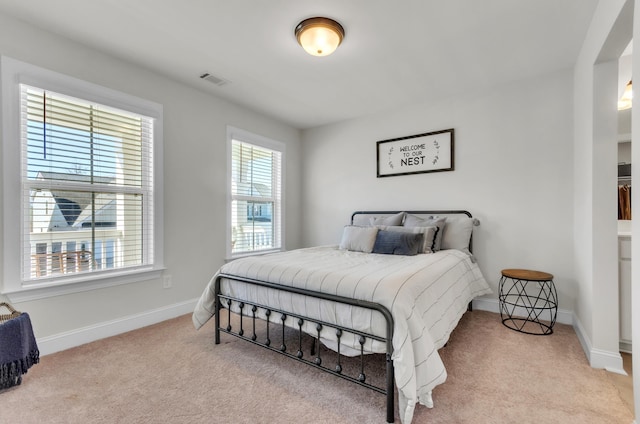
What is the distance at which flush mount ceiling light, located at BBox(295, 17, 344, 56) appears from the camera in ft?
6.86

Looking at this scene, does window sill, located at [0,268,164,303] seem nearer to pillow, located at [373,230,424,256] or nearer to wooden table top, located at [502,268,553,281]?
pillow, located at [373,230,424,256]

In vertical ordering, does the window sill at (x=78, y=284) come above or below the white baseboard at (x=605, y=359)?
above

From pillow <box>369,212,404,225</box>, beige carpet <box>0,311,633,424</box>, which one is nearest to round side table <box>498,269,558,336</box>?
beige carpet <box>0,311,633,424</box>

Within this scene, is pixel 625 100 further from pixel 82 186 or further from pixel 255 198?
pixel 82 186

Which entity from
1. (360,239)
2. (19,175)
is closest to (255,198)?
(360,239)

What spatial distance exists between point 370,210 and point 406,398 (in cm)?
280

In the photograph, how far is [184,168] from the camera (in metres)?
3.16

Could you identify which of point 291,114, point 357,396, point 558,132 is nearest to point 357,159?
point 291,114

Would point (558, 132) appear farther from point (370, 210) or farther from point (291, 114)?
point (291, 114)

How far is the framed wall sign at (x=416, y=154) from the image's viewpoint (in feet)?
11.5

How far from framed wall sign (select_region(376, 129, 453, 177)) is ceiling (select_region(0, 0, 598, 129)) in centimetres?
53

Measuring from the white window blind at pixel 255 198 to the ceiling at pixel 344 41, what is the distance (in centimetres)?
86

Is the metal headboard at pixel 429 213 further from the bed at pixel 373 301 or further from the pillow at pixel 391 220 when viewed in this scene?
the bed at pixel 373 301

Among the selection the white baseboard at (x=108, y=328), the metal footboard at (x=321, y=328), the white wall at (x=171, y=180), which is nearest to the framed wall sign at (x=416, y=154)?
the white wall at (x=171, y=180)
